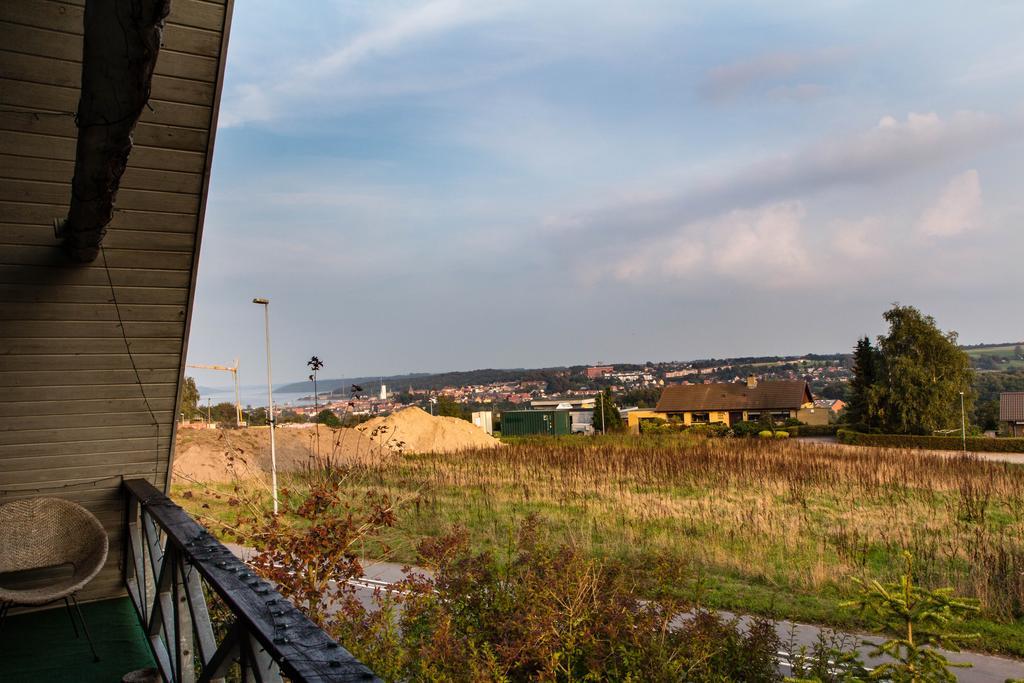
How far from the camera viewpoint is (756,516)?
980cm

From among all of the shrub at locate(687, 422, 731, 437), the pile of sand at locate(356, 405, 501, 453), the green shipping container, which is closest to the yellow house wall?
the shrub at locate(687, 422, 731, 437)

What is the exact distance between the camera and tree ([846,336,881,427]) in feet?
102

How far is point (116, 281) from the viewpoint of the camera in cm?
298

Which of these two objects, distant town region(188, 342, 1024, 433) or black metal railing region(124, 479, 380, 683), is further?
distant town region(188, 342, 1024, 433)

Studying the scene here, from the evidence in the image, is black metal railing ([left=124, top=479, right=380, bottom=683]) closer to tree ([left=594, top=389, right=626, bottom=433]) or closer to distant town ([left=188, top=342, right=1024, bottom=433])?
distant town ([left=188, top=342, right=1024, bottom=433])

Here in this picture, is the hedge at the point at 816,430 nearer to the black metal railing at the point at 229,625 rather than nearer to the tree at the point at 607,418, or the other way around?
the tree at the point at 607,418

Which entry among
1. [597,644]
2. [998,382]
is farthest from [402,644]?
[998,382]

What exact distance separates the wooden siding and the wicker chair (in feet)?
0.54

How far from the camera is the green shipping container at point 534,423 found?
101 ft

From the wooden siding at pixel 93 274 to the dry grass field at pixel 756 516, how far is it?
230 centimetres

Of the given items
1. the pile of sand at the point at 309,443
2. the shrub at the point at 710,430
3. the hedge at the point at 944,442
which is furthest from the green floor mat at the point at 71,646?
the shrub at the point at 710,430

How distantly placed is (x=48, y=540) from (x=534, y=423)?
2806 cm

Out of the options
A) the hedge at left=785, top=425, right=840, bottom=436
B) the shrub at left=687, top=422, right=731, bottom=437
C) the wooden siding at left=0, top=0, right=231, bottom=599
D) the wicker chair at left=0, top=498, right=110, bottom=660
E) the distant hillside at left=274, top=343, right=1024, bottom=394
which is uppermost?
the wooden siding at left=0, top=0, right=231, bottom=599

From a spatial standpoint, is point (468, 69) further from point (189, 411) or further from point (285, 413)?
point (189, 411)
